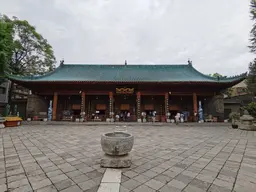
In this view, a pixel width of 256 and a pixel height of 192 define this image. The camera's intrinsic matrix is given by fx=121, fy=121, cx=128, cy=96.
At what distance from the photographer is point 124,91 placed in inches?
513

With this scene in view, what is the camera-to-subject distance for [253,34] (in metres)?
12.8

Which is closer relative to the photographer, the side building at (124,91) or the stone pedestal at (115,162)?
the stone pedestal at (115,162)

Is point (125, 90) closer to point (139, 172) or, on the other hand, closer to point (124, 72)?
point (124, 72)

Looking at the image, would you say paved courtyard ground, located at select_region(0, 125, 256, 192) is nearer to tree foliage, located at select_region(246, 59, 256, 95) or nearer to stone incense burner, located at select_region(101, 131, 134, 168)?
stone incense burner, located at select_region(101, 131, 134, 168)

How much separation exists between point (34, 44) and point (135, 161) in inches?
944

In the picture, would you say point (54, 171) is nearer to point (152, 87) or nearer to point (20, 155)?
point (20, 155)

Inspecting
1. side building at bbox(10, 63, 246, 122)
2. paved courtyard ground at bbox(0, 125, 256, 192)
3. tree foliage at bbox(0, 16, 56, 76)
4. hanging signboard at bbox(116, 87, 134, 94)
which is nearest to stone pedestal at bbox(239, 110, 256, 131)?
side building at bbox(10, 63, 246, 122)

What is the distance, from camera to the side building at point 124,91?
40.7 feet

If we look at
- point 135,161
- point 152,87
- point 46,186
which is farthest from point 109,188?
point 152,87

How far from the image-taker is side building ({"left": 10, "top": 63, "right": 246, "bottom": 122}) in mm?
12391

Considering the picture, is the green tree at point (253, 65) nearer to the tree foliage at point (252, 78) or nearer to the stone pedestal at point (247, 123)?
the tree foliage at point (252, 78)

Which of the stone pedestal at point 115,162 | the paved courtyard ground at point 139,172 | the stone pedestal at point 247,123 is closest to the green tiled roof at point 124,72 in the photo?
the stone pedestal at point 247,123

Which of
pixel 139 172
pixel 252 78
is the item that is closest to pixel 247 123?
pixel 252 78

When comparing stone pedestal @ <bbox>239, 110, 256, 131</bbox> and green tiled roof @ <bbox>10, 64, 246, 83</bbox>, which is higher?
green tiled roof @ <bbox>10, 64, 246, 83</bbox>
